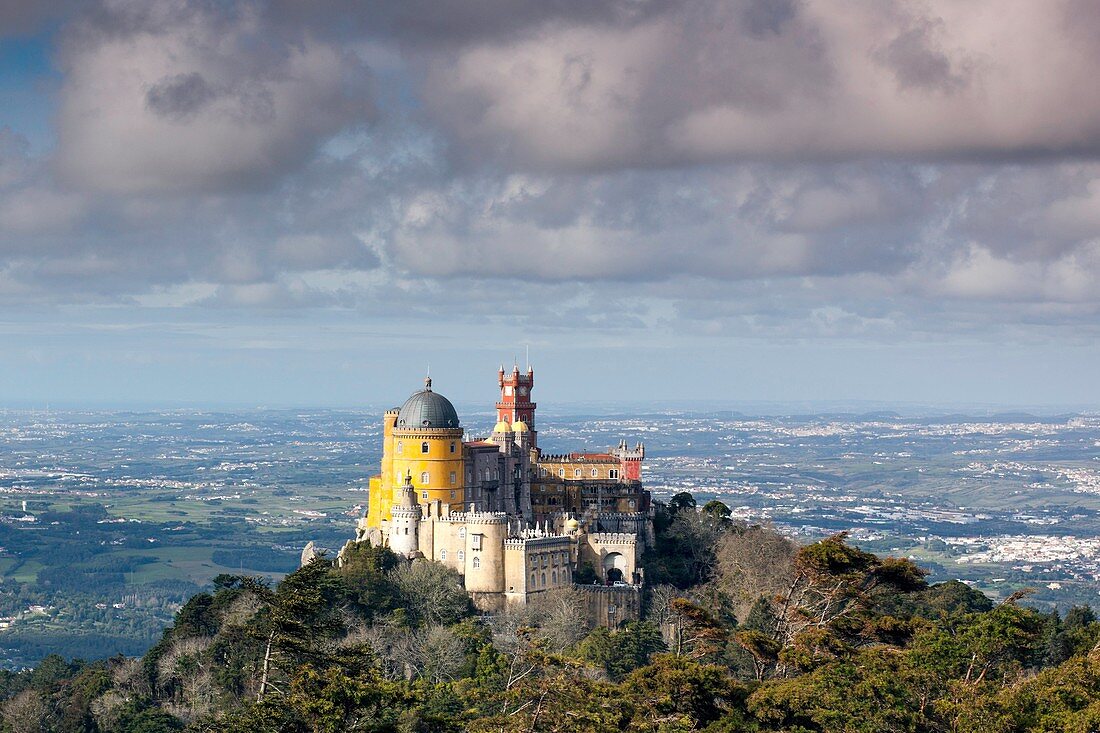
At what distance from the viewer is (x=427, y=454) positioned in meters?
108

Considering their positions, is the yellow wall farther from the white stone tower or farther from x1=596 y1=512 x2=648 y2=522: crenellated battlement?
x1=596 y1=512 x2=648 y2=522: crenellated battlement

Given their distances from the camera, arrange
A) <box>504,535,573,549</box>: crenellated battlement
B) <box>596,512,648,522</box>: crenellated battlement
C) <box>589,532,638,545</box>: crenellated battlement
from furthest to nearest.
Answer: <box>596,512,648,522</box>: crenellated battlement, <box>589,532,638,545</box>: crenellated battlement, <box>504,535,573,549</box>: crenellated battlement

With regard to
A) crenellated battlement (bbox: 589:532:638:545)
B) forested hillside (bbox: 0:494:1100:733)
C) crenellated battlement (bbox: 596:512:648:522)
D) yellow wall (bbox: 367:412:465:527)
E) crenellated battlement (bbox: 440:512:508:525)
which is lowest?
forested hillside (bbox: 0:494:1100:733)

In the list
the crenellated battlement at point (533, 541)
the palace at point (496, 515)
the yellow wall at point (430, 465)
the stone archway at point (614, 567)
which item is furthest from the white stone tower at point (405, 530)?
the stone archway at point (614, 567)

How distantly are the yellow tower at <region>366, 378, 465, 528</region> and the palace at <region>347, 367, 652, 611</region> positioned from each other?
0.23 ft

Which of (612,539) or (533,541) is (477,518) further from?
(612,539)

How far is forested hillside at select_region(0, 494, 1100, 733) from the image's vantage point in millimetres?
58781

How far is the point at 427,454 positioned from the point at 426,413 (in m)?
2.89

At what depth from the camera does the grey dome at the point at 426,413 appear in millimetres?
108375

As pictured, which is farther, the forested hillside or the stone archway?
the stone archway

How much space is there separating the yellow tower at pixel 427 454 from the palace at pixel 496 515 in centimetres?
7

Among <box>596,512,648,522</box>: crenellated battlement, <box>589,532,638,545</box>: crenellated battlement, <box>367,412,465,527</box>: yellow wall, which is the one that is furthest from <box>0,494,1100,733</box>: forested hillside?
Result: <box>367,412,465,527</box>: yellow wall

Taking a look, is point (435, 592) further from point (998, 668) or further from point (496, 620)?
point (998, 668)

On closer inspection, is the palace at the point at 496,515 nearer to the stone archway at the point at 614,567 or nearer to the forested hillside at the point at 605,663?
the stone archway at the point at 614,567
